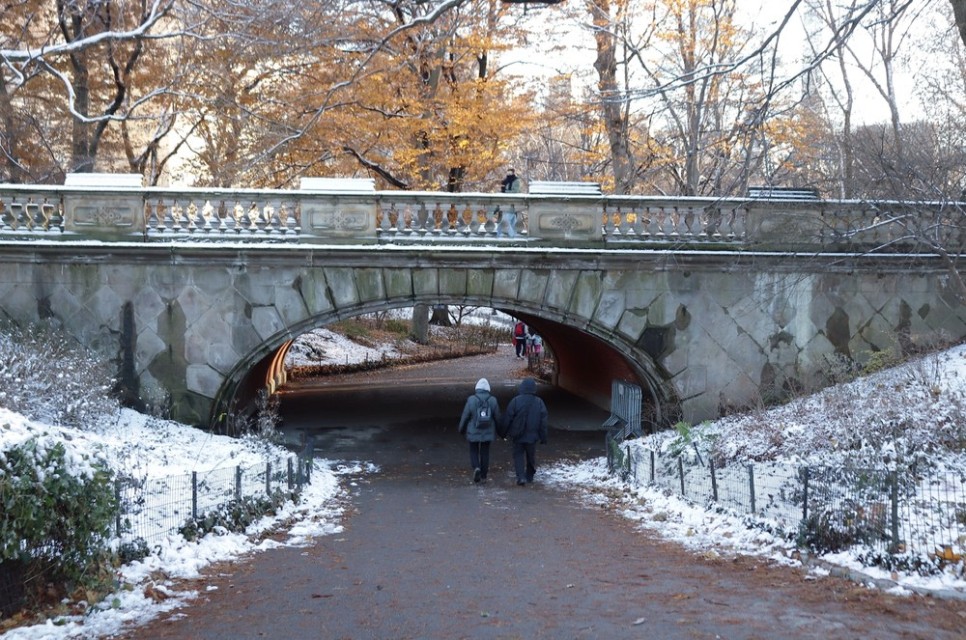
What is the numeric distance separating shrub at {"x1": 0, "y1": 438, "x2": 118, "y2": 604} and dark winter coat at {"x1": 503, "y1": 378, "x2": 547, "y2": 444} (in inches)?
249

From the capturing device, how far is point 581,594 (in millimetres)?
6535

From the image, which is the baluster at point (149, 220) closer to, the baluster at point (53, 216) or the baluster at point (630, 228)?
the baluster at point (53, 216)

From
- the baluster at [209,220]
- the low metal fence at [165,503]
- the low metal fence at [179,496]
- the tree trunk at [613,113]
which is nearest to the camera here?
the low metal fence at [165,503]

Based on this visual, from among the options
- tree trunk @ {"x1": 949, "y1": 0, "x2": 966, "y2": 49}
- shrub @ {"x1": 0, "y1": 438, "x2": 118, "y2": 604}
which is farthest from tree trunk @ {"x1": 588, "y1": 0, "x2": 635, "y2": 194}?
shrub @ {"x1": 0, "y1": 438, "x2": 118, "y2": 604}

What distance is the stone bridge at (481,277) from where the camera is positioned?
14.6 meters

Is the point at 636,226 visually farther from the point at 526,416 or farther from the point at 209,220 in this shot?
the point at 209,220

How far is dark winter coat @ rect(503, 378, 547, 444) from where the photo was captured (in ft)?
39.4

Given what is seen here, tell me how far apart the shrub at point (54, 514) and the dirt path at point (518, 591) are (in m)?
0.71

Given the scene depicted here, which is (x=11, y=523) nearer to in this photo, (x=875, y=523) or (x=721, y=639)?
(x=721, y=639)

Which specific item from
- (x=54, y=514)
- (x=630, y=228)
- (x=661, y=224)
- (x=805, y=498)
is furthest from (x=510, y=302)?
(x=54, y=514)

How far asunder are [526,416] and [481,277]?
3877mm

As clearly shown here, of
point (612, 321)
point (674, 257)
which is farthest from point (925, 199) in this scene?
point (612, 321)

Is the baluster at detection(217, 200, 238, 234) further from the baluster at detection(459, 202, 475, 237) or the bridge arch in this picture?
the baluster at detection(459, 202, 475, 237)

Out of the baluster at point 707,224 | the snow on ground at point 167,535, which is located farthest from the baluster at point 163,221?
the baluster at point 707,224
